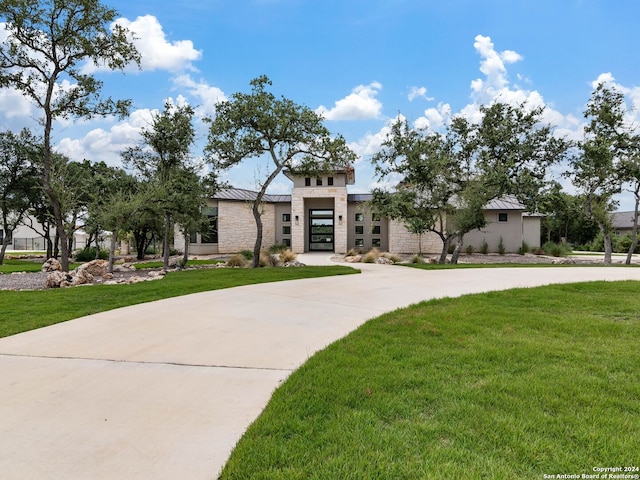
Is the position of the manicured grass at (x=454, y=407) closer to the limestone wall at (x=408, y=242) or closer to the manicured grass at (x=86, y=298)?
the manicured grass at (x=86, y=298)

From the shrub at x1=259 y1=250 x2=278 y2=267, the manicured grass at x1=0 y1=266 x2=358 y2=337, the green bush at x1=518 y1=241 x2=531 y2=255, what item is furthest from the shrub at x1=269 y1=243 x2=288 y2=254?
the green bush at x1=518 y1=241 x2=531 y2=255

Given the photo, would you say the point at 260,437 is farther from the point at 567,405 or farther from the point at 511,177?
the point at 511,177

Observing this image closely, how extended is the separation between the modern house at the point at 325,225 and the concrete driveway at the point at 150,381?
1947cm

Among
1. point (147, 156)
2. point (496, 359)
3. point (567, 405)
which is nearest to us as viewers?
point (567, 405)

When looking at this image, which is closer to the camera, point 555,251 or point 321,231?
point 555,251

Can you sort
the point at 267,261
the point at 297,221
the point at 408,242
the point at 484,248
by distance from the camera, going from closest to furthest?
the point at 267,261
the point at 484,248
the point at 408,242
the point at 297,221

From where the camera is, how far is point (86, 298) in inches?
293

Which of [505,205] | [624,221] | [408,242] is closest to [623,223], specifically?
[624,221]

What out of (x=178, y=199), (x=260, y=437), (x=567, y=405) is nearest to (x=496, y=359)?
(x=567, y=405)

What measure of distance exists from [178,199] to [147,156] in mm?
3039

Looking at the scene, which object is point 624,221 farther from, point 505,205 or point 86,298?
point 86,298

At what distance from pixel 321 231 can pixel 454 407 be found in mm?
25496

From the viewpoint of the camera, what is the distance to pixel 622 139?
697 inches

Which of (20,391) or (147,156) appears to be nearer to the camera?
(20,391)
